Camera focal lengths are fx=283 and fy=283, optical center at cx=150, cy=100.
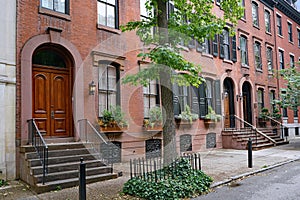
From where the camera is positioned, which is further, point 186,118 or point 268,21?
point 268,21

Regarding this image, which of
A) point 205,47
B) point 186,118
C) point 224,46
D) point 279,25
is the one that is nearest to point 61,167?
point 186,118

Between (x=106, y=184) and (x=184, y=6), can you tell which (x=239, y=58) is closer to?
(x=184, y=6)

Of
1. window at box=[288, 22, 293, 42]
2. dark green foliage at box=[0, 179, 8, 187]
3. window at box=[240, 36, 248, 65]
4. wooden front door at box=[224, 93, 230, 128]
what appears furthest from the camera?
window at box=[288, 22, 293, 42]

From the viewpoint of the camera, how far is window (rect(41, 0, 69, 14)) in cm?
916

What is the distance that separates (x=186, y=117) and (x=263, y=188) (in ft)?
21.6

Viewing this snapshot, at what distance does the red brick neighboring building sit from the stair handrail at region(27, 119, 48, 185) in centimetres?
17

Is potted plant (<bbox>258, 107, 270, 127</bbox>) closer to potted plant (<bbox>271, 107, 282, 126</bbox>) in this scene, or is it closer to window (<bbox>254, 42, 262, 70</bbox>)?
potted plant (<bbox>271, 107, 282, 126</bbox>)

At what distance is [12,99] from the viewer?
26.2 feet

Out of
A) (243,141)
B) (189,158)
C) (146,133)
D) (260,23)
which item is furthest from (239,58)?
(189,158)

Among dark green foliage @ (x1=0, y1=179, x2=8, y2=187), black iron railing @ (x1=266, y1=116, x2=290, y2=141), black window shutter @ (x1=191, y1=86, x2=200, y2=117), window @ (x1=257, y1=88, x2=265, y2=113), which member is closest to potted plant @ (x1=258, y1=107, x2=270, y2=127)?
black iron railing @ (x1=266, y1=116, x2=290, y2=141)

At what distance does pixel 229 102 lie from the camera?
17.3 m

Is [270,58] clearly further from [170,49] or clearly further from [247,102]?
[170,49]

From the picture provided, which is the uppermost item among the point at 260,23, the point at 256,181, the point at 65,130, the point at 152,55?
the point at 260,23

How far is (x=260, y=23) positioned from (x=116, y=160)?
15462 millimetres
